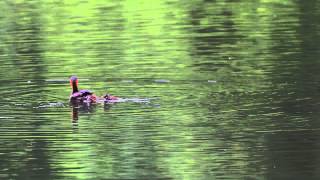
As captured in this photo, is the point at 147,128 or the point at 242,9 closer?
the point at 147,128

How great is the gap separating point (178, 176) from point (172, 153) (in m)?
1.52

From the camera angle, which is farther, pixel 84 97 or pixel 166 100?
pixel 166 100

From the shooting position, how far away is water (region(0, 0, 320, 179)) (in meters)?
15.0

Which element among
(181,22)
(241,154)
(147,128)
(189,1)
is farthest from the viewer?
(189,1)

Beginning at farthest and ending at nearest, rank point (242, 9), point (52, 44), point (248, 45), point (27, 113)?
1. point (242, 9)
2. point (52, 44)
3. point (248, 45)
4. point (27, 113)

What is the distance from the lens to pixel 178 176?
14094 millimetres

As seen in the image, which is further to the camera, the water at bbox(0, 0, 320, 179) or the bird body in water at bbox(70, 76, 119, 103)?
the bird body in water at bbox(70, 76, 119, 103)

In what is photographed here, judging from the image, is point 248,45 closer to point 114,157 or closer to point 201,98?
point 201,98

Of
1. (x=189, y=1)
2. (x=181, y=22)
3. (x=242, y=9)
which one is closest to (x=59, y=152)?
(x=181, y=22)

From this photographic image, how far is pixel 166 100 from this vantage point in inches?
794

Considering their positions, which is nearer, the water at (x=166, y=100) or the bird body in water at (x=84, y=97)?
the water at (x=166, y=100)

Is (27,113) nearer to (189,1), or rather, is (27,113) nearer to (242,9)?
(242,9)

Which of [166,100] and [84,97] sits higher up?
[84,97]

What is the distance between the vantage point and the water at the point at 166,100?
15.0 m
